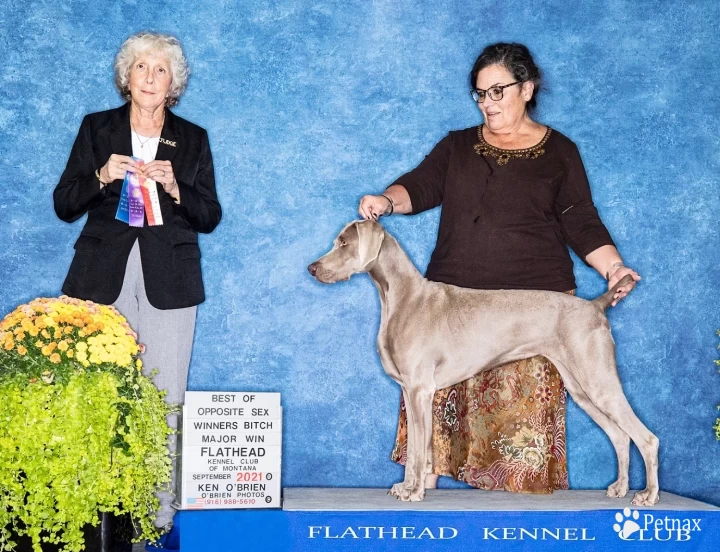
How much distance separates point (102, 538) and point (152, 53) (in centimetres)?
187

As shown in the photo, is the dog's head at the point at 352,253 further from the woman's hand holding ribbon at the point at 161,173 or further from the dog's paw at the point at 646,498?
the dog's paw at the point at 646,498

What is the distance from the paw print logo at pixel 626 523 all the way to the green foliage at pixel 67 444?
1580mm

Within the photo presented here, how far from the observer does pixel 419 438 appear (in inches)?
123

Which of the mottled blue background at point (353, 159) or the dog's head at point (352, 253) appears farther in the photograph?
the mottled blue background at point (353, 159)

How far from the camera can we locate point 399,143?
4.04 metres

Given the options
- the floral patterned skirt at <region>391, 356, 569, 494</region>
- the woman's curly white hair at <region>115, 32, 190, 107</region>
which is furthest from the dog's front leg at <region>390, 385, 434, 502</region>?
the woman's curly white hair at <region>115, 32, 190, 107</region>

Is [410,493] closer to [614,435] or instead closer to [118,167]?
[614,435]

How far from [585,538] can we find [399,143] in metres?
1.93

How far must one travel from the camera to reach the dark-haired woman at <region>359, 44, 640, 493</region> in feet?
10.9

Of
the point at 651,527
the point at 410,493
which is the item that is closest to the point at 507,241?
the point at 410,493

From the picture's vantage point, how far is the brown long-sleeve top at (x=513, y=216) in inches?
135

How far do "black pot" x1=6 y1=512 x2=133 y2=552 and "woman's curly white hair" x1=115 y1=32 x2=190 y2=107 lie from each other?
1732 mm

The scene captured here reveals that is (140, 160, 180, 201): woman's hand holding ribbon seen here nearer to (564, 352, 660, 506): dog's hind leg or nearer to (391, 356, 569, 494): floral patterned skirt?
(391, 356, 569, 494): floral patterned skirt

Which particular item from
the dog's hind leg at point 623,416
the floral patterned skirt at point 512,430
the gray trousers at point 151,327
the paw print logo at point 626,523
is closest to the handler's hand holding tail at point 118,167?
the gray trousers at point 151,327
